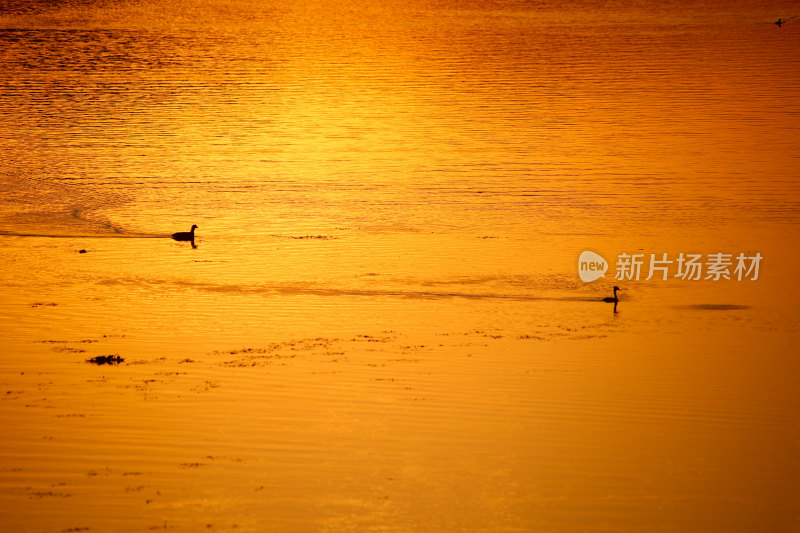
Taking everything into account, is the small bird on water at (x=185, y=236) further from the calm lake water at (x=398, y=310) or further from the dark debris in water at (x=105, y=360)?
the dark debris in water at (x=105, y=360)

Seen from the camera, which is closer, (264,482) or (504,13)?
(264,482)

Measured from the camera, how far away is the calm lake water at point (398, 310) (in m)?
12.0

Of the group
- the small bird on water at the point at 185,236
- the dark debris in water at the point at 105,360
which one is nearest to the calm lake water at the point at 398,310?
the dark debris in water at the point at 105,360

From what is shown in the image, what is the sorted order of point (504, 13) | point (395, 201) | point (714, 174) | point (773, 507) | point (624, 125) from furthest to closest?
point (504, 13), point (624, 125), point (714, 174), point (395, 201), point (773, 507)

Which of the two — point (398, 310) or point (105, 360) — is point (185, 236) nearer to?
point (398, 310)

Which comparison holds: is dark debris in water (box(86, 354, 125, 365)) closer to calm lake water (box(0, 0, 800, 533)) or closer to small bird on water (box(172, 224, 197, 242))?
calm lake water (box(0, 0, 800, 533))

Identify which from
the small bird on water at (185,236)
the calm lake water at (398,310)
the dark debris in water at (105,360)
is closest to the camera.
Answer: the calm lake water at (398,310)

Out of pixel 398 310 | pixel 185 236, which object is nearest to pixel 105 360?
pixel 398 310

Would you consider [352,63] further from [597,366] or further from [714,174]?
[597,366]

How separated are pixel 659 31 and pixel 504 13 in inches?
573

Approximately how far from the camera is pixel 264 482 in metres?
12.1

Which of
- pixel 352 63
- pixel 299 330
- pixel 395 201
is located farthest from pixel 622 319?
pixel 352 63

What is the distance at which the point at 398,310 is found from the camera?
19047 millimetres

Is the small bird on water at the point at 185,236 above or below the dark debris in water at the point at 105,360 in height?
above
